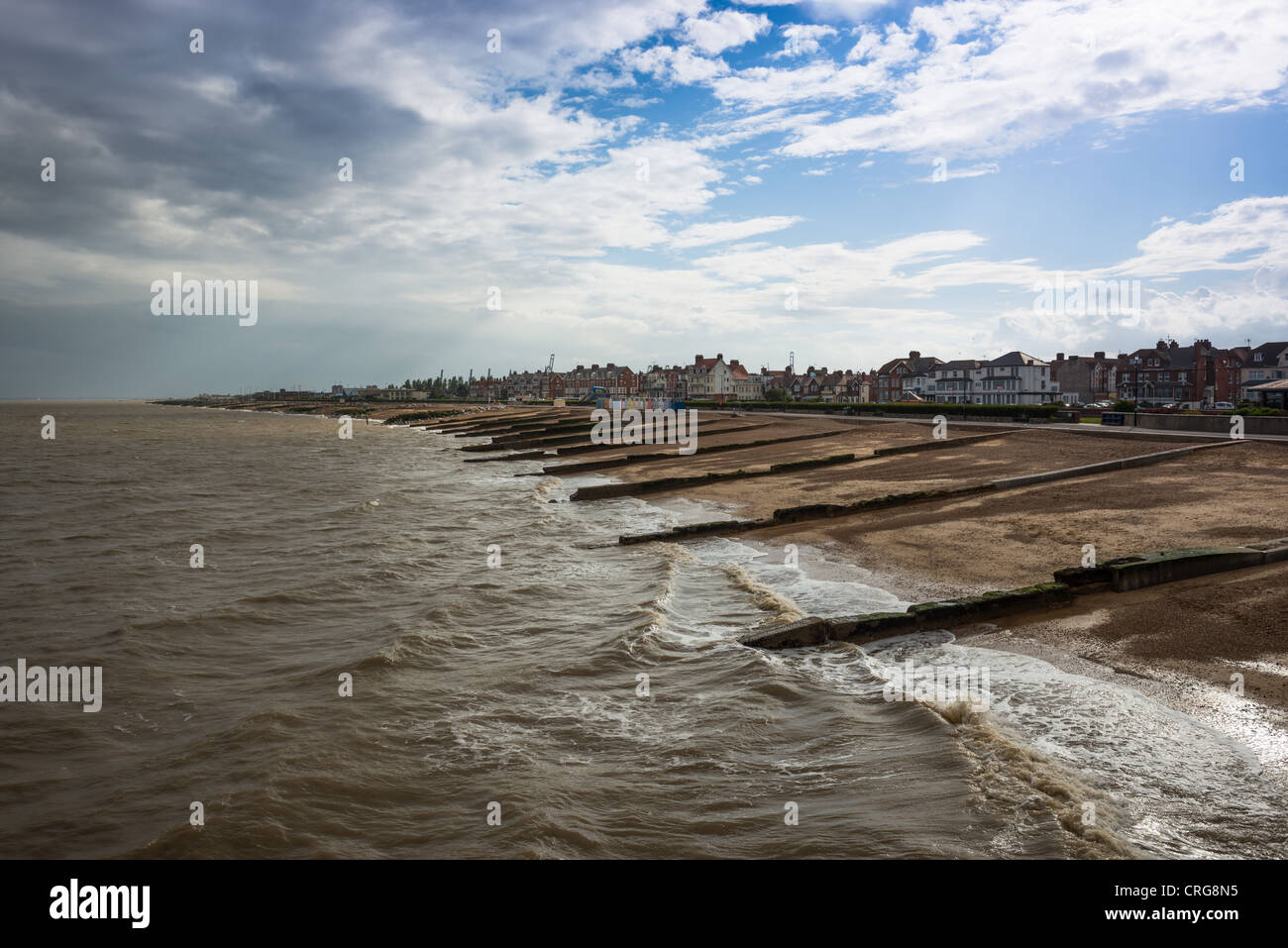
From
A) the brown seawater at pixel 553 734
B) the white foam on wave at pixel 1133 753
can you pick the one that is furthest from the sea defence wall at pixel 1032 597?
the white foam on wave at pixel 1133 753

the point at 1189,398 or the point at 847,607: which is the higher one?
the point at 1189,398

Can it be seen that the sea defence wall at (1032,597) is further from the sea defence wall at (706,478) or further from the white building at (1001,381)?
the white building at (1001,381)

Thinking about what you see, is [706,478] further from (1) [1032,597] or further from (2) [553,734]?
(2) [553,734]

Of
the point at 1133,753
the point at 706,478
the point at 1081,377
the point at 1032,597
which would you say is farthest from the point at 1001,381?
the point at 1133,753

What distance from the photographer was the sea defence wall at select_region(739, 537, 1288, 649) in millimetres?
12078

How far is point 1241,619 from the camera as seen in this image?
11.2 metres

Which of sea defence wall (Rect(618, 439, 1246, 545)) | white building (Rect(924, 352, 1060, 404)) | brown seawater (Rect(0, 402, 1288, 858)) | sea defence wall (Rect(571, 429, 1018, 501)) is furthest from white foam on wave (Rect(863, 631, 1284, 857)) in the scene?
white building (Rect(924, 352, 1060, 404))

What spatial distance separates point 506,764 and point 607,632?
4.93 meters

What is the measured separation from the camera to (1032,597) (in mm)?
12812

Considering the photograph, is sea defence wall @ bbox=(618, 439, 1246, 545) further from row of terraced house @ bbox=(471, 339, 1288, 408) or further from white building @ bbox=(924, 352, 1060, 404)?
white building @ bbox=(924, 352, 1060, 404)

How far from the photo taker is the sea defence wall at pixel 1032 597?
39.6 ft

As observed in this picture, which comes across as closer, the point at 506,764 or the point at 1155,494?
the point at 506,764

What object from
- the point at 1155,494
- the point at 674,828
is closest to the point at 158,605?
the point at 674,828
